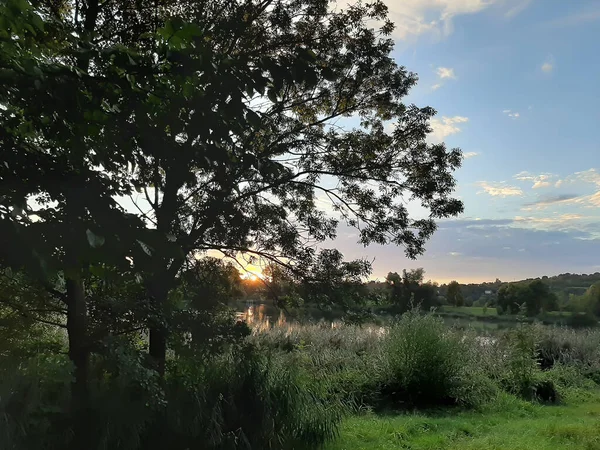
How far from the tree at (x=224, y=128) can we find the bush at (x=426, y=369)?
2639mm

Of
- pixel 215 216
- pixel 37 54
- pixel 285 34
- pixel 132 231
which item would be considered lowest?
pixel 132 231

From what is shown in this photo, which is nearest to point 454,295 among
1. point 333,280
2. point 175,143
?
point 333,280

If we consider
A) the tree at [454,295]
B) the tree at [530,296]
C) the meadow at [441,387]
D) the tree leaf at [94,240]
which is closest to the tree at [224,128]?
the tree leaf at [94,240]

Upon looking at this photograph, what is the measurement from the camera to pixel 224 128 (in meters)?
2.55

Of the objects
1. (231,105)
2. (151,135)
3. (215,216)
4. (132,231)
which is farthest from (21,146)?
(215,216)

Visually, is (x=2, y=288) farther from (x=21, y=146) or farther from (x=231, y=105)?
(x=231, y=105)

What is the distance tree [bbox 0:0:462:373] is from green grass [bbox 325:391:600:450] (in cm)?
224

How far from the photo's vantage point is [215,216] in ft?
17.8

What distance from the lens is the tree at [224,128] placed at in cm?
241

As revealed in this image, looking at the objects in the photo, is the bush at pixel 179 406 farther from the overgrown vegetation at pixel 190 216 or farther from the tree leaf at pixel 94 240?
the tree leaf at pixel 94 240

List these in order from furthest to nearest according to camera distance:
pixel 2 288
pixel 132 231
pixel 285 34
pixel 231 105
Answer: pixel 285 34 < pixel 2 288 < pixel 231 105 < pixel 132 231

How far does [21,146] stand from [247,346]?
314 cm

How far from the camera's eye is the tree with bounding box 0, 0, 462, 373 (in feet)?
7.92

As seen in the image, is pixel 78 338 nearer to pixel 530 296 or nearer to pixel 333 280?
pixel 333 280
